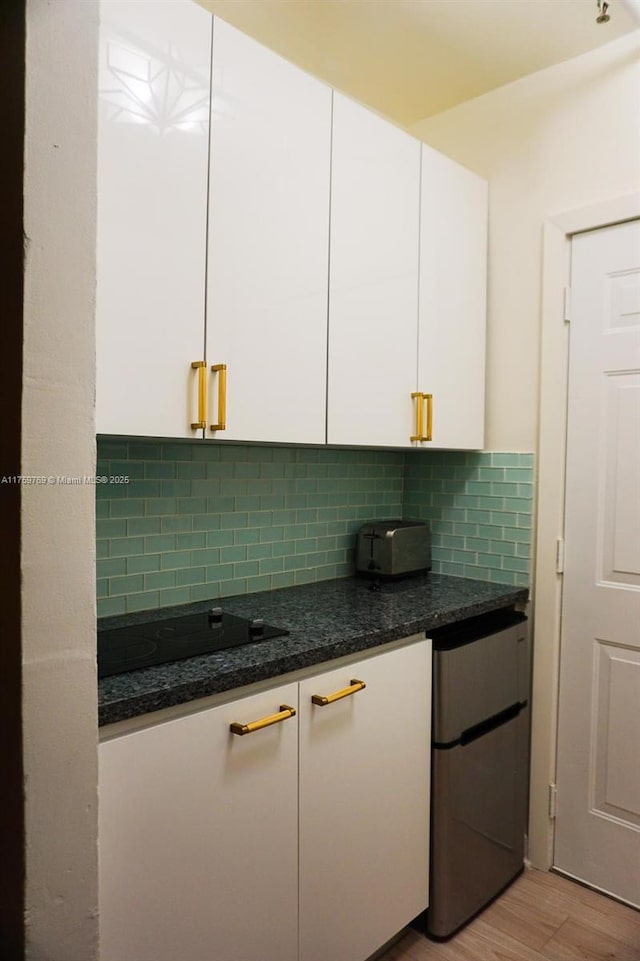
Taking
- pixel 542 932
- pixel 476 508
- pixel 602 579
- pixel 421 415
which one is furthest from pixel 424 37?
pixel 542 932

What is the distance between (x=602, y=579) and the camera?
6.75ft

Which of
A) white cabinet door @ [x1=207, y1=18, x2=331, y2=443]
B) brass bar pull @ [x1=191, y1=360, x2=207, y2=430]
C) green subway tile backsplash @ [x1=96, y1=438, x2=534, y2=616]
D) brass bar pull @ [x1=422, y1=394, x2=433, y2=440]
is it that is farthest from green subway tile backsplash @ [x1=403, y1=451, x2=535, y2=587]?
brass bar pull @ [x1=191, y1=360, x2=207, y2=430]

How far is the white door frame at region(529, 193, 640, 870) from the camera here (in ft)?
6.94

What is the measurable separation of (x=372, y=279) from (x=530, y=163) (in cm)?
82

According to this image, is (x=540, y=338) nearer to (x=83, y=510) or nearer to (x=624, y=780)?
(x=624, y=780)

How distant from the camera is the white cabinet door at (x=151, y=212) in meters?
1.27

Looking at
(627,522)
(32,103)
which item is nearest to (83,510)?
(32,103)

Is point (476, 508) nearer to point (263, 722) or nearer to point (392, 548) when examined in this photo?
point (392, 548)

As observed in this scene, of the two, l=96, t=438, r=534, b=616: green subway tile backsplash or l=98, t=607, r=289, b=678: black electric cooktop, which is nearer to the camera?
l=98, t=607, r=289, b=678: black electric cooktop

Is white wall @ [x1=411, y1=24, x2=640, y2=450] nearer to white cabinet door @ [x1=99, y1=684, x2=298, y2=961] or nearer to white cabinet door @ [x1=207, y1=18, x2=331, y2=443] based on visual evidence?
white cabinet door @ [x1=207, y1=18, x2=331, y2=443]

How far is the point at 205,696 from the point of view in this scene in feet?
4.04

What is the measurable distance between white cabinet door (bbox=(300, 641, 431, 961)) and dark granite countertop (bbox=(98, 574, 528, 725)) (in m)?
0.08

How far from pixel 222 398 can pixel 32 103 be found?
0.73 m

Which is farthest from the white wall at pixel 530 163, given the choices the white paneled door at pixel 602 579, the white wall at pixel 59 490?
the white wall at pixel 59 490
